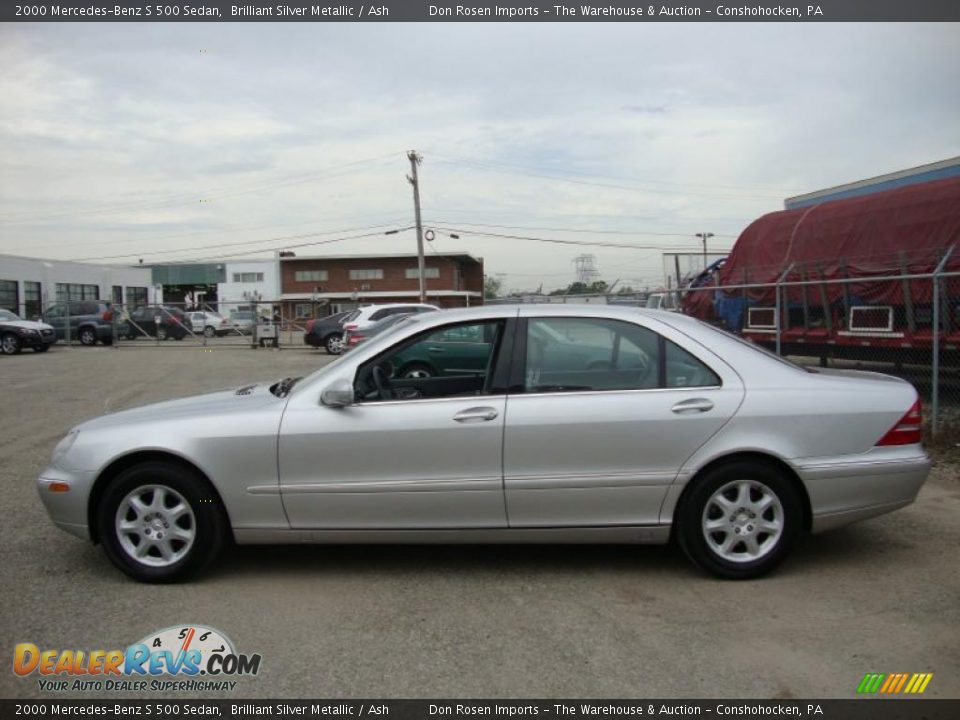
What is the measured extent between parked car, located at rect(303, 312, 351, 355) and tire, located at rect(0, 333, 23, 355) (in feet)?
28.1

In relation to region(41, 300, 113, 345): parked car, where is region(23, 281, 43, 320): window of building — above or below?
above

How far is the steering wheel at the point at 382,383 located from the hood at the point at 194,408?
0.52 metres

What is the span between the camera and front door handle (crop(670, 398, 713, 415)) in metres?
3.99

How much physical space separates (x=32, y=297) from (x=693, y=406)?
49.9 metres

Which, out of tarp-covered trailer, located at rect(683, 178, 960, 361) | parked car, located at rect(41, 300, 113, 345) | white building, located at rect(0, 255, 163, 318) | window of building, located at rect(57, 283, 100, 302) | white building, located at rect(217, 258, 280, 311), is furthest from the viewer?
white building, located at rect(217, 258, 280, 311)

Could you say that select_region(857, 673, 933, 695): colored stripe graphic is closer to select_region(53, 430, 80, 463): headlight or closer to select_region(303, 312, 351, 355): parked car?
select_region(53, 430, 80, 463): headlight

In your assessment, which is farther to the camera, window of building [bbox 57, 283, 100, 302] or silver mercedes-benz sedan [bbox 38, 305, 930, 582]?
window of building [bbox 57, 283, 100, 302]

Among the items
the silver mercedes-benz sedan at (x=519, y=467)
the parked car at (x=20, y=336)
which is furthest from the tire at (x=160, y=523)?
the parked car at (x=20, y=336)

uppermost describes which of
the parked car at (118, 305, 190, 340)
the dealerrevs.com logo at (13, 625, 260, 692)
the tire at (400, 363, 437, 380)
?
the parked car at (118, 305, 190, 340)

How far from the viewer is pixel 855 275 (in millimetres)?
10422

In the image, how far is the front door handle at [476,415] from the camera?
397cm

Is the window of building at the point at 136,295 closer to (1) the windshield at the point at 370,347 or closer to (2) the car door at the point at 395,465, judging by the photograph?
(1) the windshield at the point at 370,347

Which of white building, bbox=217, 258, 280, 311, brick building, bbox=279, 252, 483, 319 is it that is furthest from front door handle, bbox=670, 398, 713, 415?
Result: white building, bbox=217, 258, 280, 311

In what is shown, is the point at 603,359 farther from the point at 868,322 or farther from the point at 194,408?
the point at 868,322
